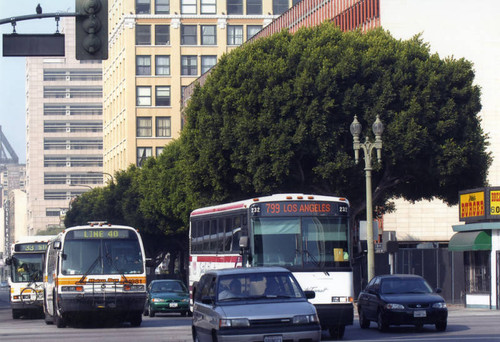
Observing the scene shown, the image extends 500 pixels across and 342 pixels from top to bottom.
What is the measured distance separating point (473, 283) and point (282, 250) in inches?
776

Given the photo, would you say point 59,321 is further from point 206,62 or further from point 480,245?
point 206,62

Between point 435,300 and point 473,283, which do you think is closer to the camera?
point 435,300

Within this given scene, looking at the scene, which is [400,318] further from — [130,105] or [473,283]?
[130,105]

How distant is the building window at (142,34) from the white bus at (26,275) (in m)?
69.2

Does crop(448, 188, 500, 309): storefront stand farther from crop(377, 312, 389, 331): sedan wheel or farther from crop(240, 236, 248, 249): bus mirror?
crop(240, 236, 248, 249): bus mirror

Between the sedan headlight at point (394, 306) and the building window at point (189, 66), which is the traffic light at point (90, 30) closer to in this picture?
the sedan headlight at point (394, 306)

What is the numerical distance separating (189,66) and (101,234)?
8233 cm

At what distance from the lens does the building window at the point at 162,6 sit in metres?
109

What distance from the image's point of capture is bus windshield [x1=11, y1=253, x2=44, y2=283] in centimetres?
4050

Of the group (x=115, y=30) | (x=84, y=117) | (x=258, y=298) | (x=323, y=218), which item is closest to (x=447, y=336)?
(x=323, y=218)

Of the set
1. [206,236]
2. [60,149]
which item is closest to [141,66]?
[206,236]

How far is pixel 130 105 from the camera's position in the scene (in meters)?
109

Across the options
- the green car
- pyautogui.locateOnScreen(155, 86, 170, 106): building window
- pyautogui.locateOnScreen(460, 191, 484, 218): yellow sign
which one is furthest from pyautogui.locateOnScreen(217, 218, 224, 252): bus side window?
pyautogui.locateOnScreen(155, 86, 170, 106): building window

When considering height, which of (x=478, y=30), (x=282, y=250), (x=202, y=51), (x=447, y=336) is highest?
(x=202, y=51)
